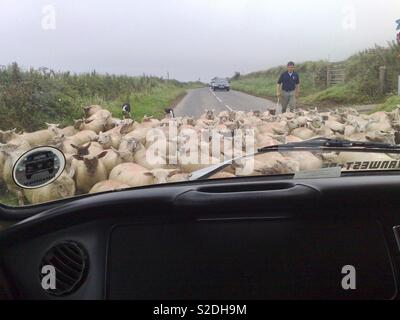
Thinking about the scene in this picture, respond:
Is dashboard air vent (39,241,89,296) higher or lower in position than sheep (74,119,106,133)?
lower

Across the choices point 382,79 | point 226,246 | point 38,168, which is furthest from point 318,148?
point 38,168

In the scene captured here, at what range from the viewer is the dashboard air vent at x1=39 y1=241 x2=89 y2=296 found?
7.39 feet

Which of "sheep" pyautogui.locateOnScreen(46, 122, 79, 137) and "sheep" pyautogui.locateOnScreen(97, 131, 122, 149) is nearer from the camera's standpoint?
"sheep" pyautogui.locateOnScreen(46, 122, 79, 137)

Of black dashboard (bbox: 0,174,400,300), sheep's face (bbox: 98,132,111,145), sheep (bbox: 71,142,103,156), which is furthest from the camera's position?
sheep's face (bbox: 98,132,111,145)

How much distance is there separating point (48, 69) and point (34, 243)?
84cm

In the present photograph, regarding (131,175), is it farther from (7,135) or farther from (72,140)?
(7,135)

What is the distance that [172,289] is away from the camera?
2.24m

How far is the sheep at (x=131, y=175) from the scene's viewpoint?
8.75ft


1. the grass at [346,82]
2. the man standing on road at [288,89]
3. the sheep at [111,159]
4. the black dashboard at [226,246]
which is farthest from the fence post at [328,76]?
the sheep at [111,159]

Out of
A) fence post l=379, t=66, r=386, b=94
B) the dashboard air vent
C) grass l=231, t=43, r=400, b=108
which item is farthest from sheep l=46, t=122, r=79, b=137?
fence post l=379, t=66, r=386, b=94

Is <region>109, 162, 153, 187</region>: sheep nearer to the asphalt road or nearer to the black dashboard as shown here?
the black dashboard

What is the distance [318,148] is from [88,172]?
119cm

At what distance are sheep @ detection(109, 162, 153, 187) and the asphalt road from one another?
513 mm
